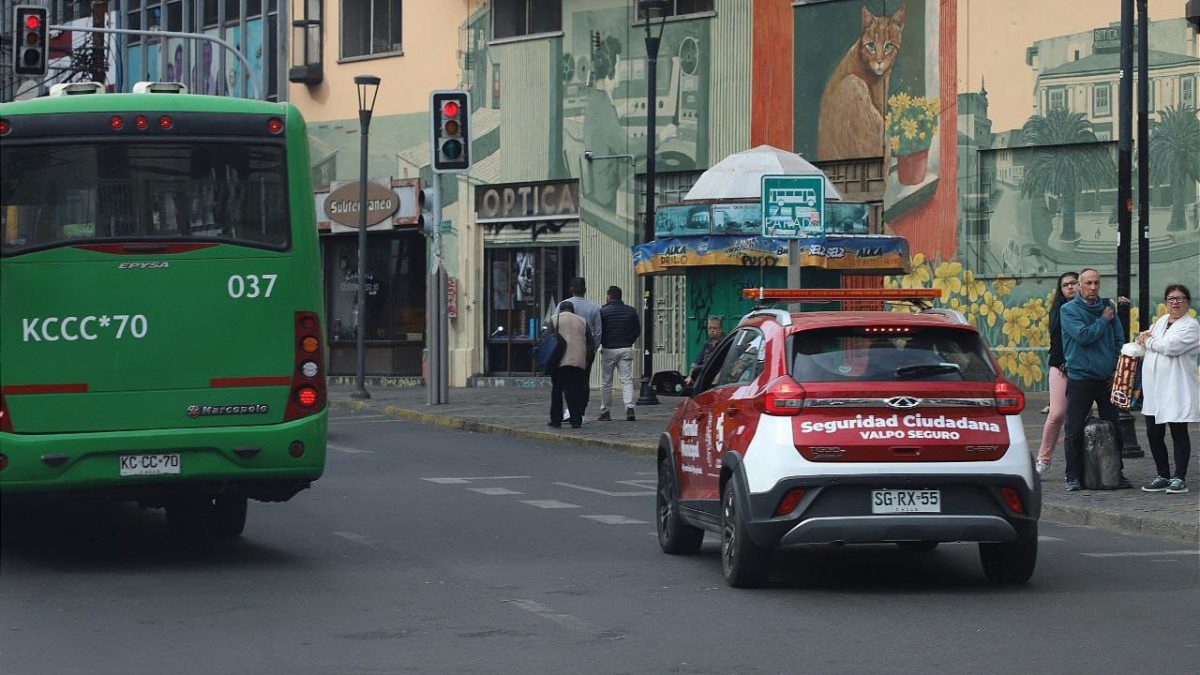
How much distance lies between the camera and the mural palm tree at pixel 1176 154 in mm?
27984

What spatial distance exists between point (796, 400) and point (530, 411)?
19350 millimetres

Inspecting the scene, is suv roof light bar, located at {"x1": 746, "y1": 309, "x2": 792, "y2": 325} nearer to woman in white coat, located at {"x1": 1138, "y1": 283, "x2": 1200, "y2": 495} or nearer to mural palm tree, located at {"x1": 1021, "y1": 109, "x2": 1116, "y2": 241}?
woman in white coat, located at {"x1": 1138, "y1": 283, "x2": 1200, "y2": 495}

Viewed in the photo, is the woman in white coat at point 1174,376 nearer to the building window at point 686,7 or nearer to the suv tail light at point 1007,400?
the suv tail light at point 1007,400

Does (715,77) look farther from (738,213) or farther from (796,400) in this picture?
(796,400)

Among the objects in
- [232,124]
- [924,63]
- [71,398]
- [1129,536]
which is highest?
[924,63]

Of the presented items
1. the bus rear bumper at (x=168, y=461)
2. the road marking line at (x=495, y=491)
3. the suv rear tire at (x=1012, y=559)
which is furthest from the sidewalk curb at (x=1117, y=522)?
the bus rear bumper at (x=168, y=461)

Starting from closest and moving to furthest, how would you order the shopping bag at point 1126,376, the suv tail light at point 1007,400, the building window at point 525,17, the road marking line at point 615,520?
the suv tail light at point 1007,400 < the road marking line at point 615,520 < the shopping bag at point 1126,376 < the building window at point 525,17

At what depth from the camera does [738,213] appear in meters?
26.3

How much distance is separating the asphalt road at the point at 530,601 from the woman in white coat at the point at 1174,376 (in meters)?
1.71

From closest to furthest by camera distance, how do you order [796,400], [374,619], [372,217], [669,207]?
[374,619] → [796,400] → [669,207] → [372,217]

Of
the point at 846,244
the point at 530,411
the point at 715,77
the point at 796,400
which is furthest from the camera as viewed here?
the point at 715,77

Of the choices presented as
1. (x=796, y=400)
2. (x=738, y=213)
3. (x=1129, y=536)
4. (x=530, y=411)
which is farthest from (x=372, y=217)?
(x=796, y=400)

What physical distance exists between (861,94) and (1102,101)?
4.34 metres

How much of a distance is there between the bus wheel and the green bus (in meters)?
1.41
